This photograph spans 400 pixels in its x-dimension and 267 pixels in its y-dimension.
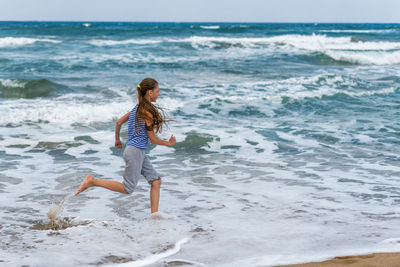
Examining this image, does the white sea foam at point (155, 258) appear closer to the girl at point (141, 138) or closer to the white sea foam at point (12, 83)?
the girl at point (141, 138)

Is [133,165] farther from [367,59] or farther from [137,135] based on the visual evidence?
[367,59]

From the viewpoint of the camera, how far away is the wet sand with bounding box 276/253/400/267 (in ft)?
11.7

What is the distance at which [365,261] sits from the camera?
367 centimetres

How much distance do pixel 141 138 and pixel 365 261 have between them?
2269 millimetres

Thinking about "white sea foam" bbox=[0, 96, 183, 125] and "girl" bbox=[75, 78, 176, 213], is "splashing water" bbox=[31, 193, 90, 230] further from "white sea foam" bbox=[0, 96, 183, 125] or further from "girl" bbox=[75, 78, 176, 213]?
"white sea foam" bbox=[0, 96, 183, 125]

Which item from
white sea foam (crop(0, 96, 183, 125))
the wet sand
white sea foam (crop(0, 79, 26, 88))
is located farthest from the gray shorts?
white sea foam (crop(0, 79, 26, 88))

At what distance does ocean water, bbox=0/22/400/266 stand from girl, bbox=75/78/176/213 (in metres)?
0.40

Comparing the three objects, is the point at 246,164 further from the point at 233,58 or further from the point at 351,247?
the point at 233,58

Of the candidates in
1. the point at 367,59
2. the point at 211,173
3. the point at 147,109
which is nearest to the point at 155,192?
the point at 147,109

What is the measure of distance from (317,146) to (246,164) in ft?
5.64

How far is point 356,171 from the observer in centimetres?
670

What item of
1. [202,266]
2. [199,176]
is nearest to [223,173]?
[199,176]

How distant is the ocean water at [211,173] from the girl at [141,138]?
0.40m

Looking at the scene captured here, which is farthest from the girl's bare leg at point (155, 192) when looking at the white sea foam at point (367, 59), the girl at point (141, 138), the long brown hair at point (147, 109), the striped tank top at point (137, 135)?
the white sea foam at point (367, 59)
